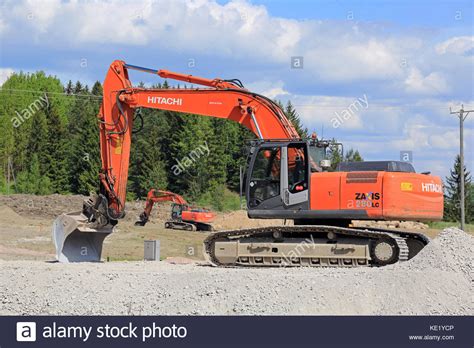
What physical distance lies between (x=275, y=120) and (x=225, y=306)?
250 inches

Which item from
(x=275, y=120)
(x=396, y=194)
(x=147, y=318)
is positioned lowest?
(x=147, y=318)

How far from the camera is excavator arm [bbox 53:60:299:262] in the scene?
61.2 feet

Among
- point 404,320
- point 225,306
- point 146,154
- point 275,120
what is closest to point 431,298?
point 404,320

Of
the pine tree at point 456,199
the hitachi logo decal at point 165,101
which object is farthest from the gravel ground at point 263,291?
the pine tree at point 456,199

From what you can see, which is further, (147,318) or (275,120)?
(275,120)

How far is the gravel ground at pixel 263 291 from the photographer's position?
1246 centimetres

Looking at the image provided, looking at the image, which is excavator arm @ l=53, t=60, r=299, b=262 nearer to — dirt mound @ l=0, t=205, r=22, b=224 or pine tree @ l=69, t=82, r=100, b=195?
dirt mound @ l=0, t=205, r=22, b=224

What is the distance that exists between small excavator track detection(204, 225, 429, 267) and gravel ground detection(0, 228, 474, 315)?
4.17 feet

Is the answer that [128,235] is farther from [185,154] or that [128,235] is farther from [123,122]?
[185,154]

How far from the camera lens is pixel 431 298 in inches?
495

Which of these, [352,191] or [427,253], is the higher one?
[352,191]

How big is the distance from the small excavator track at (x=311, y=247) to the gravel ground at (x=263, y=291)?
50.1 inches

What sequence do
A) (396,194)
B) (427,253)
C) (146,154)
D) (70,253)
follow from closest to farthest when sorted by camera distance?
1. (427,253)
2. (396,194)
3. (70,253)
4. (146,154)

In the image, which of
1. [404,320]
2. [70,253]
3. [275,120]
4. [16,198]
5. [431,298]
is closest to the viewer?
[404,320]
